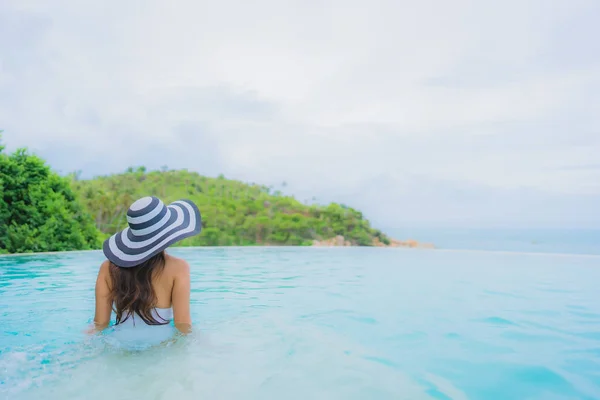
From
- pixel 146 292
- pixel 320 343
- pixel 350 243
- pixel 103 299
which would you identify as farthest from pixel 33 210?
pixel 350 243

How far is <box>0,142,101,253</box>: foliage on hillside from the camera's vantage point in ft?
31.1

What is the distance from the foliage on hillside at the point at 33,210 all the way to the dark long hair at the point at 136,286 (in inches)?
337

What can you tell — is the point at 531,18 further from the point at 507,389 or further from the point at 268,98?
the point at 507,389

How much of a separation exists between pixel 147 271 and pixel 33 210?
9.02m

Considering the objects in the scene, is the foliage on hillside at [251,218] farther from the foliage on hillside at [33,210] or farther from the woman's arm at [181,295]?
the woman's arm at [181,295]

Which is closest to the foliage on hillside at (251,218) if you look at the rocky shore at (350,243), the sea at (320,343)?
the rocky shore at (350,243)

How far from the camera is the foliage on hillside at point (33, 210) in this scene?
9.48 meters

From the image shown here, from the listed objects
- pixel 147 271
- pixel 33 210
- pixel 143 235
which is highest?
pixel 33 210

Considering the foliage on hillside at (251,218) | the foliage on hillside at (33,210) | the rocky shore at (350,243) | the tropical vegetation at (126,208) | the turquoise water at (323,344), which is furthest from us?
the rocky shore at (350,243)

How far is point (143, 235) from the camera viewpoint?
7.39ft

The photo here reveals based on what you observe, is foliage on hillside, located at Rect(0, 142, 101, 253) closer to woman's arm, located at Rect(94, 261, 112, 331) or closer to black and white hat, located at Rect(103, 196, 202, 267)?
woman's arm, located at Rect(94, 261, 112, 331)

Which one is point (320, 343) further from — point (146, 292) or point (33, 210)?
point (33, 210)

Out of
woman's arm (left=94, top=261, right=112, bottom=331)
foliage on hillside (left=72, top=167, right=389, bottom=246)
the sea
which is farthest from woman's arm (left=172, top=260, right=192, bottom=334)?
foliage on hillside (left=72, top=167, right=389, bottom=246)

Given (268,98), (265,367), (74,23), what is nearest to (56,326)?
(265,367)
